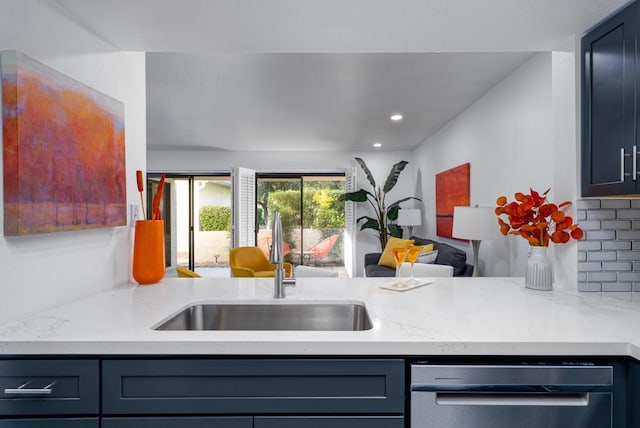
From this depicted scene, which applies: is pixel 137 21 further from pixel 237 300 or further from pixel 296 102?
pixel 296 102

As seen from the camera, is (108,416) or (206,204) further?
(206,204)

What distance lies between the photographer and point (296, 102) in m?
3.83

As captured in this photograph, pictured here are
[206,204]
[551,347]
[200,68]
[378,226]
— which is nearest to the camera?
[551,347]

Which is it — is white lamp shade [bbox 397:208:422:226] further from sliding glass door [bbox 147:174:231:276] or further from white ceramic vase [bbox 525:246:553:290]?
white ceramic vase [bbox 525:246:553:290]

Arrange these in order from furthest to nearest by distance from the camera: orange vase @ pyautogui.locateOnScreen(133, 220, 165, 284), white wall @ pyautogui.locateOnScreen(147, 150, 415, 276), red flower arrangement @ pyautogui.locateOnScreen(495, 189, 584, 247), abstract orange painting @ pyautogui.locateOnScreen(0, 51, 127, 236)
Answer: white wall @ pyautogui.locateOnScreen(147, 150, 415, 276) < orange vase @ pyautogui.locateOnScreen(133, 220, 165, 284) < red flower arrangement @ pyautogui.locateOnScreen(495, 189, 584, 247) < abstract orange painting @ pyautogui.locateOnScreen(0, 51, 127, 236)

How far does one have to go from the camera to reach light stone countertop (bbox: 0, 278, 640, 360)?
3.22ft

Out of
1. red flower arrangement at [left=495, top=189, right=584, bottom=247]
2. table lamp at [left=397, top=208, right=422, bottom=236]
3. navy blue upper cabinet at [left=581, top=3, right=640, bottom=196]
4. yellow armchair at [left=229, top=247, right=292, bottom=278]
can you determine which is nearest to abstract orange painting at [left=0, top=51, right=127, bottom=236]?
red flower arrangement at [left=495, top=189, right=584, bottom=247]

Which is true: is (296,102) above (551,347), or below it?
above

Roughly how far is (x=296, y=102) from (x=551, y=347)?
3.33 m

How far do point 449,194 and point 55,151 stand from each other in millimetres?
4033

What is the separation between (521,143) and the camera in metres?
2.83

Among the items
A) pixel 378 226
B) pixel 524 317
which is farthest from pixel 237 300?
pixel 378 226

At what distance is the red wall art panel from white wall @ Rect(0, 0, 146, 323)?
317 cm

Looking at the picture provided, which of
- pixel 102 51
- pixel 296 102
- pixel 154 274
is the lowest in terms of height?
pixel 154 274
